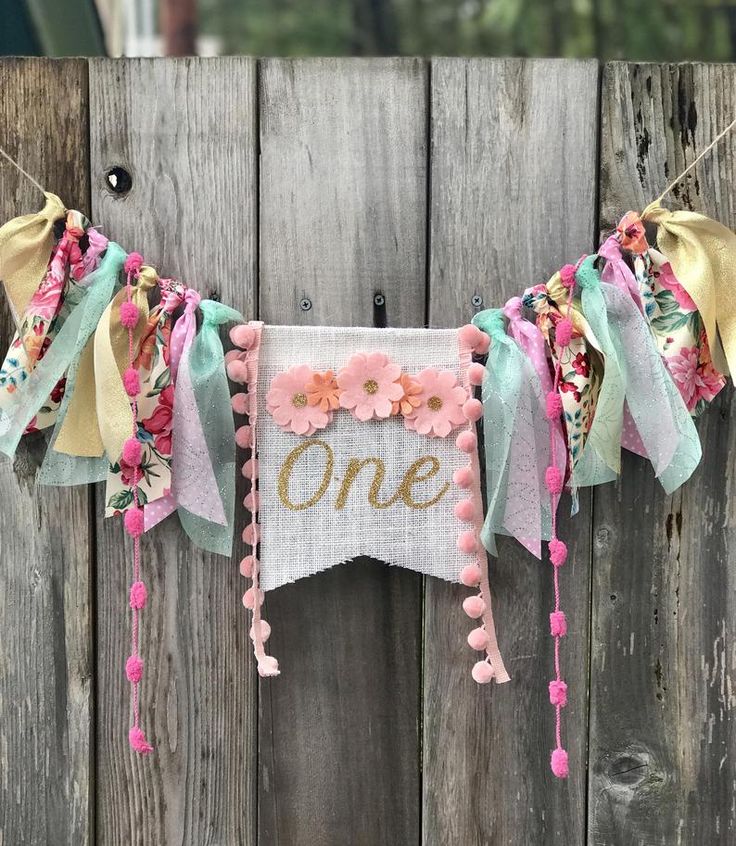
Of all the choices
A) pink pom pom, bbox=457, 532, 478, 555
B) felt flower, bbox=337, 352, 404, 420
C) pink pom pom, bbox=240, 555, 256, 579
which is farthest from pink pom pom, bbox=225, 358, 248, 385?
pink pom pom, bbox=457, 532, 478, 555

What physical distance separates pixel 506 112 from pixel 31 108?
602mm

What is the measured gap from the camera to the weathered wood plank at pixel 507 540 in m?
1.10

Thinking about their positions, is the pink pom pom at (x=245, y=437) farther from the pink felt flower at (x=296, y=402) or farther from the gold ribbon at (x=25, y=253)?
the gold ribbon at (x=25, y=253)

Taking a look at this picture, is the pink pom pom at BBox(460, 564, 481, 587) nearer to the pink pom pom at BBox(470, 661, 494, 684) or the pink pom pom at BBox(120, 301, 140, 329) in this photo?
the pink pom pom at BBox(470, 661, 494, 684)

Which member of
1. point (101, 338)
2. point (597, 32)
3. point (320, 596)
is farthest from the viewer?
point (597, 32)

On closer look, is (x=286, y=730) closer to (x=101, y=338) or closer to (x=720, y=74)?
(x=101, y=338)

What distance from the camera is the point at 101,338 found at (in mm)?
1031

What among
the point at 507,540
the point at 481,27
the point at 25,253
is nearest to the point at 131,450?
the point at 25,253

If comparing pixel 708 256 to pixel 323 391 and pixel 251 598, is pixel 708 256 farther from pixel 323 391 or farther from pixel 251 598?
pixel 251 598

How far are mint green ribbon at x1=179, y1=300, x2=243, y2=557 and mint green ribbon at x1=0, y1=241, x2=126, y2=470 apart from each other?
122mm

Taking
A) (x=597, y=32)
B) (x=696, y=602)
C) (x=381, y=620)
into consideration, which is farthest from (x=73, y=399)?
(x=597, y=32)

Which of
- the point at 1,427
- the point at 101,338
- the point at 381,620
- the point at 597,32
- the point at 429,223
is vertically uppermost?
the point at 597,32

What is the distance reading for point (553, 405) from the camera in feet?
3.46

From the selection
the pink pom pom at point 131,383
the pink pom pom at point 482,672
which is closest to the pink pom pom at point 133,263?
the pink pom pom at point 131,383
